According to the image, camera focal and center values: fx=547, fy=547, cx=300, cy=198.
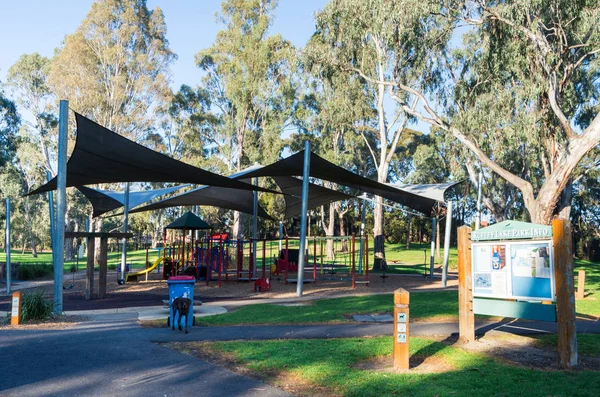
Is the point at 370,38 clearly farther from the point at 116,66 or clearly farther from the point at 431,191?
the point at 116,66

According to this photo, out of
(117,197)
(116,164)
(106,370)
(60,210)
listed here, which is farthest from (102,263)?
(106,370)

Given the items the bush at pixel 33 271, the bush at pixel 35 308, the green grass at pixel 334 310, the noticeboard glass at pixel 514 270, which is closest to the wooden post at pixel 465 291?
the noticeboard glass at pixel 514 270

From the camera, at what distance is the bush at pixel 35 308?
9297 millimetres

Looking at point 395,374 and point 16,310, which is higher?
point 16,310

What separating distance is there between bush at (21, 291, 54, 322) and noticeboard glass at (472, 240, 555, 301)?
7184 mm

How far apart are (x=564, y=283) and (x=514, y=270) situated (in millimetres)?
804

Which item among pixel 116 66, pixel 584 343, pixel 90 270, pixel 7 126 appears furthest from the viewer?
pixel 116 66

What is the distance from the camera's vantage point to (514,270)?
23.2 ft

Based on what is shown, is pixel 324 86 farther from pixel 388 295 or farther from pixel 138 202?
pixel 388 295

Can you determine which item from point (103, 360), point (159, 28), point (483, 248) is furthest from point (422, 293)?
point (159, 28)

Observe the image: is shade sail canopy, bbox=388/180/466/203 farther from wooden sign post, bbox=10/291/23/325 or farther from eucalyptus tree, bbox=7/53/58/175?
eucalyptus tree, bbox=7/53/58/175

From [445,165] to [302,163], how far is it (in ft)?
84.4

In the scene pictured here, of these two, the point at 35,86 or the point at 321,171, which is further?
the point at 35,86

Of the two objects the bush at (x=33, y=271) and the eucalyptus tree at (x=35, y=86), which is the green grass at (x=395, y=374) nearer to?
the bush at (x=33, y=271)
